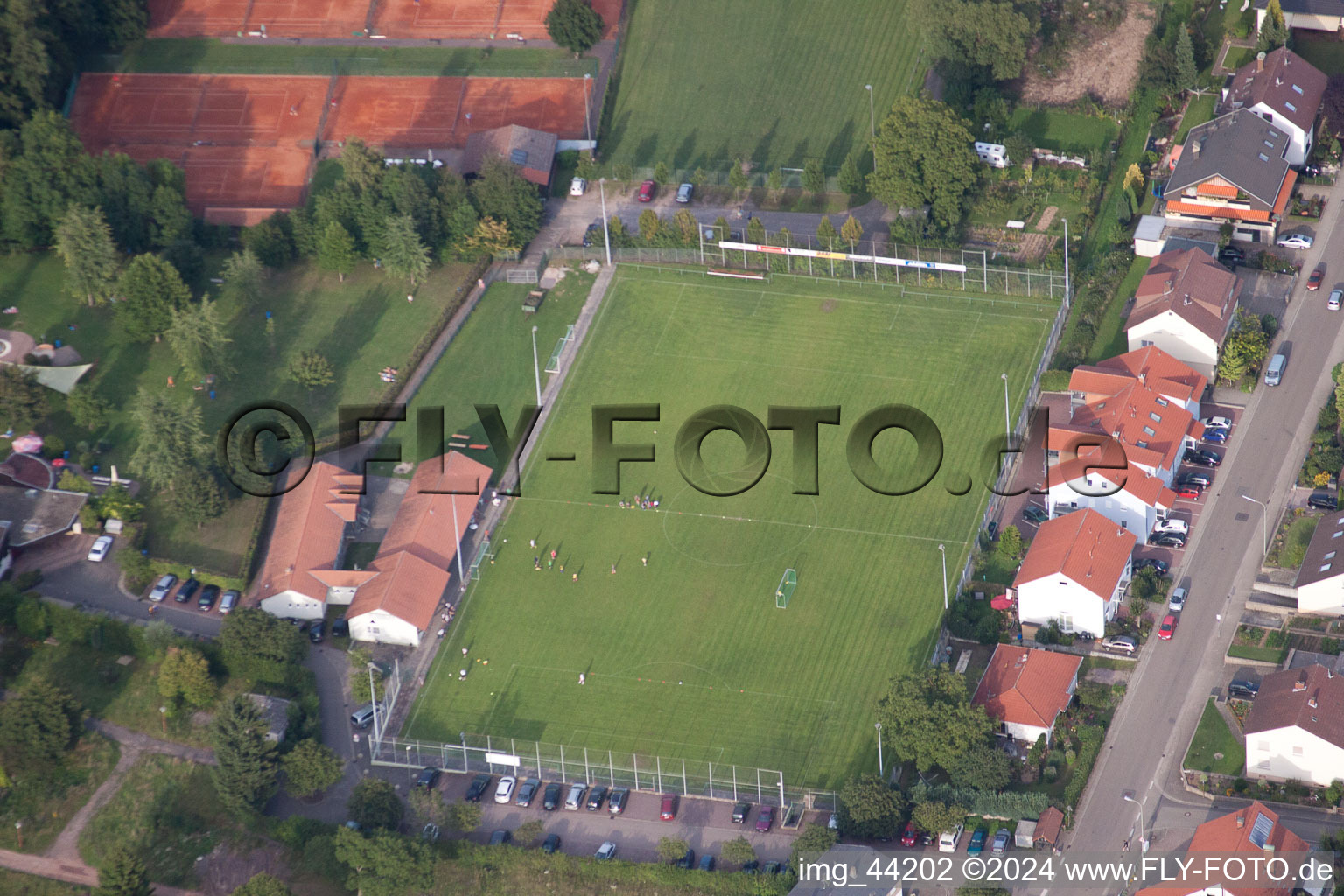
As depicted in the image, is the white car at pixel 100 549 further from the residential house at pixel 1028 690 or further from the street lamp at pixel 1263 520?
the street lamp at pixel 1263 520

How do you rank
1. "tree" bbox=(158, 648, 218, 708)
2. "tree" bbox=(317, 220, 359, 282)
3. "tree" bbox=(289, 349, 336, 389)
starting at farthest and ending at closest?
"tree" bbox=(317, 220, 359, 282) → "tree" bbox=(289, 349, 336, 389) → "tree" bbox=(158, 648, 218, 708)

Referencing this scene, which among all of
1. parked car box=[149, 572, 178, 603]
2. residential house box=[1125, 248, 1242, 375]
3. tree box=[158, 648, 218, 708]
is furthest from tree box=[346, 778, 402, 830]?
residential house box=[1125, 248, 1242, 375]

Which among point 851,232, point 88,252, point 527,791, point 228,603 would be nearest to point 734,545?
point 527,791

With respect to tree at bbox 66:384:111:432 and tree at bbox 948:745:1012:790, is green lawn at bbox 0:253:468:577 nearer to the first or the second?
tree at bbox 66:384:111:432

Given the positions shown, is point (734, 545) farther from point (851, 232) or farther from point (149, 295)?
point (149, 295)

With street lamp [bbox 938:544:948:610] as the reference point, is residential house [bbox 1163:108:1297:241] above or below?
above

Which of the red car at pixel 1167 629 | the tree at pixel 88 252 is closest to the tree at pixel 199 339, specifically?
the tree at pixel 88 252

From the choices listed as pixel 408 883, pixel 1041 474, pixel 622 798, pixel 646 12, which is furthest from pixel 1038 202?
pixel 408 883
